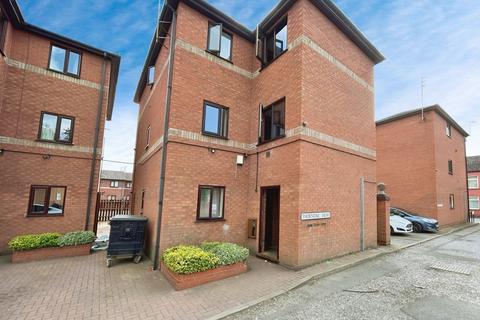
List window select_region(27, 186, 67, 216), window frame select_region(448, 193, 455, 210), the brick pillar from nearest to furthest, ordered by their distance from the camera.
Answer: window select_region(27, 186, 67, 216)
the brick pillar
window frame select_region(448, 193, 455, 210)

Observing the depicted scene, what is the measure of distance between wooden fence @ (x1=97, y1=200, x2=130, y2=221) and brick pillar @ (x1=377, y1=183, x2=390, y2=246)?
52.5 feet

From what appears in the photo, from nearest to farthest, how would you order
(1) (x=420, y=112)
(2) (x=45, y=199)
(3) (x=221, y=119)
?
(3) (x=221, y=119)
(2) (x=45, y=199)
(1) (x=420, y=112)

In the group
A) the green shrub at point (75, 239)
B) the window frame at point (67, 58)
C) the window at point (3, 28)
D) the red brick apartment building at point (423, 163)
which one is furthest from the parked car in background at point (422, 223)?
the window at point (3, 28)

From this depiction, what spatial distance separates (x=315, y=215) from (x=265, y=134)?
3.48m

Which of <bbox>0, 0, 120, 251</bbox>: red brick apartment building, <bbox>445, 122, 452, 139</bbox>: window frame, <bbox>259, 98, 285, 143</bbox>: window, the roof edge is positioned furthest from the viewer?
<bbox>445, 122, 452, 139</bbox>: window frame

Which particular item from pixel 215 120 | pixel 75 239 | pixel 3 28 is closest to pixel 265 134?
pixel 215 120

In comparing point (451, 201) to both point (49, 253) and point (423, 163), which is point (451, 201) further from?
point (49, 253)

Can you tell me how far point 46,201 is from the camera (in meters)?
9.39

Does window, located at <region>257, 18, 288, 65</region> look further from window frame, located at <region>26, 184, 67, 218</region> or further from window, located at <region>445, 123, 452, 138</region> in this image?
window, located at <region>445, 123, 452, 138</region>

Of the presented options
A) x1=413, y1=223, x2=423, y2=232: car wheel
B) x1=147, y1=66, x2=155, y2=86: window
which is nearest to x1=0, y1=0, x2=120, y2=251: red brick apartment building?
x1=147, y1=66, x2=155, y2=86: window

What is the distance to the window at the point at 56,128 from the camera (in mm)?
9703

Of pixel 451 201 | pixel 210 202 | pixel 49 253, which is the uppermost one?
pixel 451 201

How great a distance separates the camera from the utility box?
740 cm

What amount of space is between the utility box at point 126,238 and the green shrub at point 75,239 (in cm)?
193
